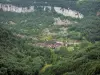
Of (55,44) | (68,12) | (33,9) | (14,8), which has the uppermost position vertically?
(14,8)

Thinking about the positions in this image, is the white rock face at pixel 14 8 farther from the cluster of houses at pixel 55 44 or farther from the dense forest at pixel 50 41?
the cluster of houses at pixel 55 44

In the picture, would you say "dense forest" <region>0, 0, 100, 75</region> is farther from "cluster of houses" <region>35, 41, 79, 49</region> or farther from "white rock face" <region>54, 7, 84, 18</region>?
"white rock face" <region>54, 7, 84, 18</region>

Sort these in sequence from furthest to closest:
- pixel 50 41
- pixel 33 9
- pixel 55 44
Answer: pixel 33 9, pixel 50 41, pixel 55 44

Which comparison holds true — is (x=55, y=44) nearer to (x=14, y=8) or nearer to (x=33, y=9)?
(x=33, y=9)

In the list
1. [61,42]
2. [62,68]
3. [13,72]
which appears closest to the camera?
[13,72]

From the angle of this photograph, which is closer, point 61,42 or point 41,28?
point 61,42

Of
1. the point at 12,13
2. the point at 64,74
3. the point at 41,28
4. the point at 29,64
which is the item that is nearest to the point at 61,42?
the point at 41,28

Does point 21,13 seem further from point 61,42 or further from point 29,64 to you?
point 29,64

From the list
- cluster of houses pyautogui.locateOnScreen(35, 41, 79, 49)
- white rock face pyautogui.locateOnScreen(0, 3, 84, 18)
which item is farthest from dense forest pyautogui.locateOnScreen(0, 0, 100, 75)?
white rock face pyautogui.locateOnScreen(0, 3, 84, 18)

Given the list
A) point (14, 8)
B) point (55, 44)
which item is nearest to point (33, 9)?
point (14, 8)
